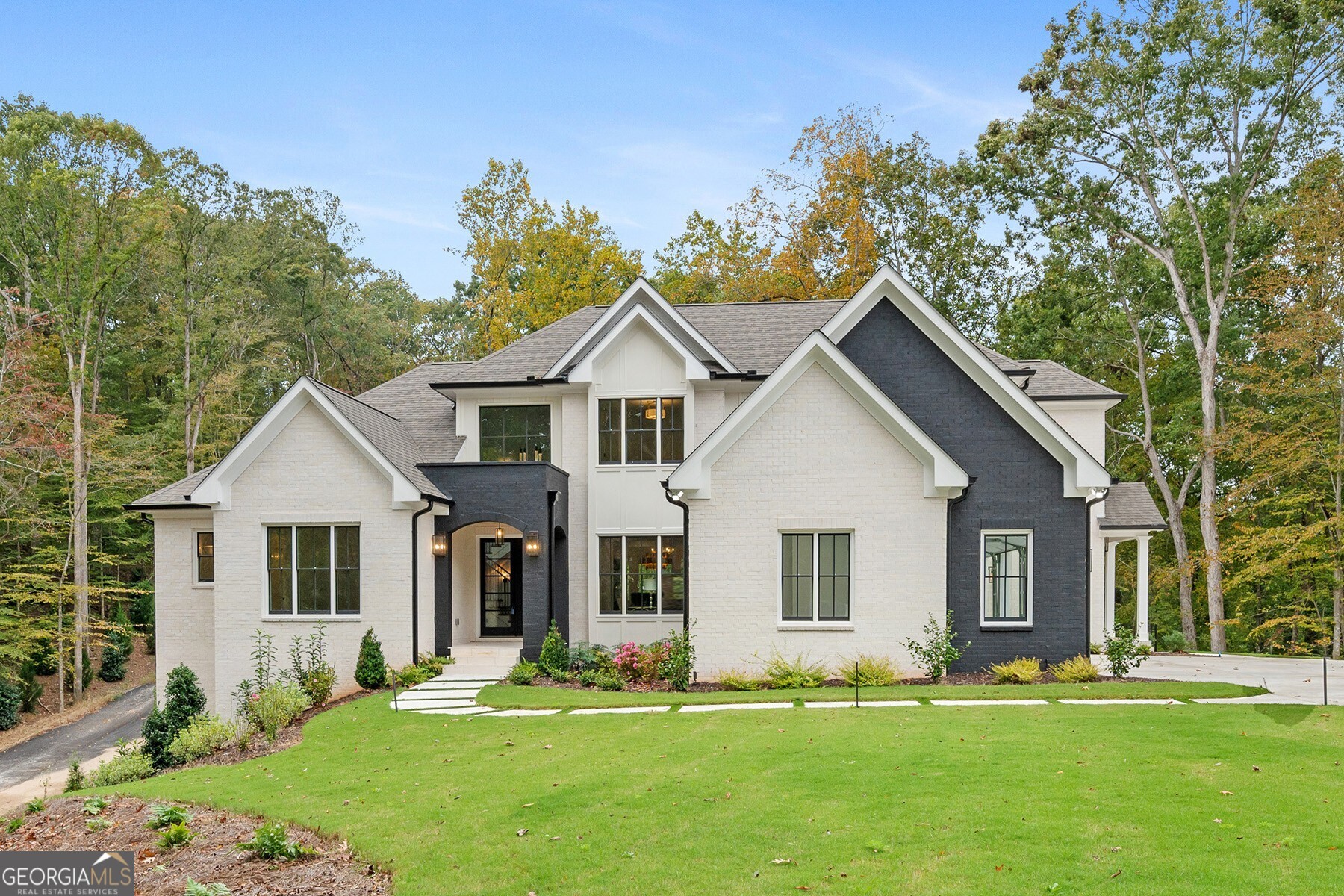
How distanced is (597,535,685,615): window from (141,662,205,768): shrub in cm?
768

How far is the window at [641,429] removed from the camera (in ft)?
60.5

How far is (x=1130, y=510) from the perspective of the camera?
62.2ft

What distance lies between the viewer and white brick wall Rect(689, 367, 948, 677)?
14.6 meters

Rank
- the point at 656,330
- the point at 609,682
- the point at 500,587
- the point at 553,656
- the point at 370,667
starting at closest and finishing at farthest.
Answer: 1. the point at 609,682
2. the point at 370,667
3. the point at 553,656
4. the point at 656,330
5. the point at 500,587

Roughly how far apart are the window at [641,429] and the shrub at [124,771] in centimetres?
966

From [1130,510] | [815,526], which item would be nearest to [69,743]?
[815,526]

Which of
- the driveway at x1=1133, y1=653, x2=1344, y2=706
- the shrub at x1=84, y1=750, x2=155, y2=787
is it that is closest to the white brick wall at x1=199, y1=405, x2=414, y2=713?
the shrub at x1=84, y1=750, x2=155, y2=787

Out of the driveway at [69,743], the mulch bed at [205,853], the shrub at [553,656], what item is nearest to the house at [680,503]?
the shrub at [553,656]

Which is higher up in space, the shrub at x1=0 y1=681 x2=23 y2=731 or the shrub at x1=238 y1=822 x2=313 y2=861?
the shrub at x1=238 y1=822 x2=313 y2=861

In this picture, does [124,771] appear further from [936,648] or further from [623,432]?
[936,648]

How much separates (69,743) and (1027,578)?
24004 millimetres

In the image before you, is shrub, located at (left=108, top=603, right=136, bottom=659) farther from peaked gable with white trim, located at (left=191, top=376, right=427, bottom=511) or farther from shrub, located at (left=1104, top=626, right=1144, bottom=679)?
shrub, located at (left=1104, top=626, right=1144, bottom=679)

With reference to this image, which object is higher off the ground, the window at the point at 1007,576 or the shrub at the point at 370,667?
the window at the point at 1007,576

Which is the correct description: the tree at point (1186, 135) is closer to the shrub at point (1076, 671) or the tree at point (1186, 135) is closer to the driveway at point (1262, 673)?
the driveway at point (1262, 673)
